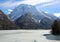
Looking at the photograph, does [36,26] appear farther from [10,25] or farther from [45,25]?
[10,25]

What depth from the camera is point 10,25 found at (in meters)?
185

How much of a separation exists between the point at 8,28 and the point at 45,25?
3597 centimetres

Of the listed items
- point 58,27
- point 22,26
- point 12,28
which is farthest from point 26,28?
point 58,27

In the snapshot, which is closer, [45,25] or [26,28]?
[45,25]

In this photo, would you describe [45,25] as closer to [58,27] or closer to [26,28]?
[26,28]

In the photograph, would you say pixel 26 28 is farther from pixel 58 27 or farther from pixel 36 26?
pixel 58 27

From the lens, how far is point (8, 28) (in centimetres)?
18212

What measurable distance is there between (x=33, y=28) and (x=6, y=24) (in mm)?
27412

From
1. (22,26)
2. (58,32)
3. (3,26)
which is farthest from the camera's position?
(22,26)

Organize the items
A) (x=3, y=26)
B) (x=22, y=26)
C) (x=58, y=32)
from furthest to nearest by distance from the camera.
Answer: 1. (x=22, y=26)
2. (x=3, y=26)
3. (x=58, y=32)

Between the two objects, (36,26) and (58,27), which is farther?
(36,26)

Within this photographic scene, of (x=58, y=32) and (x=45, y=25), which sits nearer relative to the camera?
(x=58, y=32)

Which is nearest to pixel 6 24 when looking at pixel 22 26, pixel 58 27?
pixel 22 26

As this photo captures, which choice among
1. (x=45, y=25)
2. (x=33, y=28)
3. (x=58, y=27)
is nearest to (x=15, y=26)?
(x=33, y=28)
